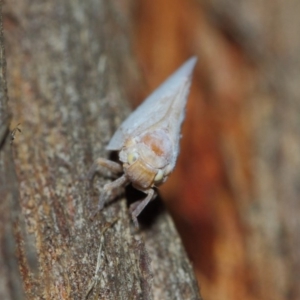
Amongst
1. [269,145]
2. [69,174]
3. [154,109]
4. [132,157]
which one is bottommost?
[69,174]

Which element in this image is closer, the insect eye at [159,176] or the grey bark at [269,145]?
the insect eye at [159,176]

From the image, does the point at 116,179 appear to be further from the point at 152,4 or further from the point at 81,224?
the point at 152,4

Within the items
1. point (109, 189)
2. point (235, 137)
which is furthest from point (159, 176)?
point (235, 137)

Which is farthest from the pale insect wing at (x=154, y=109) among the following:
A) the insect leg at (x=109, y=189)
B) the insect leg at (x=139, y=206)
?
the insect leg at (x=139, y=206)

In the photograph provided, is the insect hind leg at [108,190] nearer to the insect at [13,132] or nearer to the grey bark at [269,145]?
the insect at [13,132]

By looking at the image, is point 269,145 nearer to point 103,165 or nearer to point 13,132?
point 103,165

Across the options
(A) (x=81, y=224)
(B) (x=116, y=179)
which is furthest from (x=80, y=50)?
(A) (x=81, y=224)

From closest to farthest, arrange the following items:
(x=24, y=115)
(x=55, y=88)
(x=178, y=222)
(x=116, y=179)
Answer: (x=116, y=179) < (x=24, y=115) < (x=55, y=88) < (x=178, y=222)
